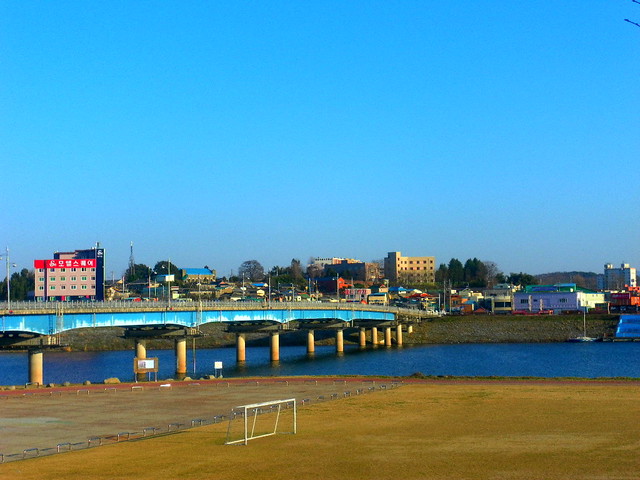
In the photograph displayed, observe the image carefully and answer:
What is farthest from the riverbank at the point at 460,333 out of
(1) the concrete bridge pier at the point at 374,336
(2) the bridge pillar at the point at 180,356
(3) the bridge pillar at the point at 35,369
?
(3) the bridge pillar at the point at 35,369

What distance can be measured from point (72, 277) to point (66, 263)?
8.92 ft

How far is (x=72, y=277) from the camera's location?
149625 millimetres

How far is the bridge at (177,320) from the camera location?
97.0 meters

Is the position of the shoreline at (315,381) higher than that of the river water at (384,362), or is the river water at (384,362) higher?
the shoreline at (315,381)

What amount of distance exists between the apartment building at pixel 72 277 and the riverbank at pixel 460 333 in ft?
38.8

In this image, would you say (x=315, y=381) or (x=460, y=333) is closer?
(x=315, y=381)

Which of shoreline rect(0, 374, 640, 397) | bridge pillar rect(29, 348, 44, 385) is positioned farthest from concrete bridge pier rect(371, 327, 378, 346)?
bridge pillar rect(29, 348, 44, 385)

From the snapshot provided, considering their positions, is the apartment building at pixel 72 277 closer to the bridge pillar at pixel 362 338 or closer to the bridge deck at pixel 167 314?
the bridge deck at pixel 167 314

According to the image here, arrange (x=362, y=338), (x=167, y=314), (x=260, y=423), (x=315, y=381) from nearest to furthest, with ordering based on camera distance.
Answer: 1. (x=260, y=423)
2. (x=315, y=381)
3. (x=167, y=314)
4. (x=362, y=338)

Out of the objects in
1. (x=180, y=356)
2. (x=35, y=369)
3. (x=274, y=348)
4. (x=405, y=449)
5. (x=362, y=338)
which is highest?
(x=405, y=449)

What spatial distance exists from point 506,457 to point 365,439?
9.05m

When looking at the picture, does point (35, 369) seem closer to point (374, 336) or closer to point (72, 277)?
point (72, 277)

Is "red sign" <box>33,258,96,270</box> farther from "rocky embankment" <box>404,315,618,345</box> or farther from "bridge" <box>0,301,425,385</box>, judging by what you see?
"rocky embankment" <box>404,315,618,345</box>

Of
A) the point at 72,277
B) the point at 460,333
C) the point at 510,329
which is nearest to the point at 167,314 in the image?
the point at 72,277
